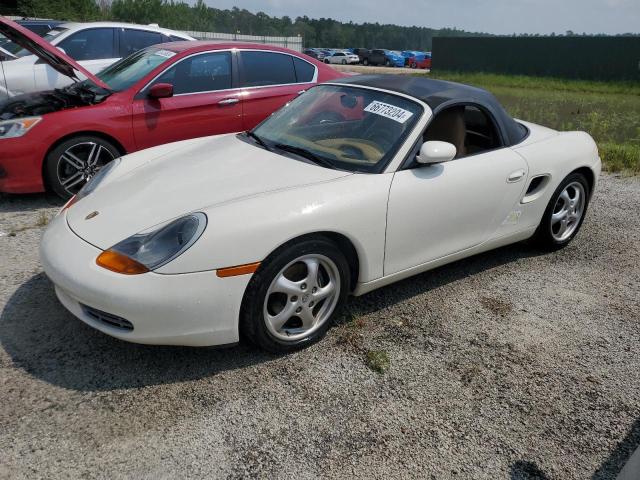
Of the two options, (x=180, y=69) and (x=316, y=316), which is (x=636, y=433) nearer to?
(x=316, y=316)

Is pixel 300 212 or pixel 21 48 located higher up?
pixel 21 48

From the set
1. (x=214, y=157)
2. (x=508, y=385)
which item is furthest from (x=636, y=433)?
(x=214, y=157)

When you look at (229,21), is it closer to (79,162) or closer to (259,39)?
(259,39)

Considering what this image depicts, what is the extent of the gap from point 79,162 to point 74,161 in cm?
4

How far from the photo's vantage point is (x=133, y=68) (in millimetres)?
5613

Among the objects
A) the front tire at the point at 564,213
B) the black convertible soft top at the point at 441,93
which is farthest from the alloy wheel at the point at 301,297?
the front tire at the point at 564,213

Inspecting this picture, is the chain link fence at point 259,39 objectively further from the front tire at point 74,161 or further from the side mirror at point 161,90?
the front tire at point 74,161

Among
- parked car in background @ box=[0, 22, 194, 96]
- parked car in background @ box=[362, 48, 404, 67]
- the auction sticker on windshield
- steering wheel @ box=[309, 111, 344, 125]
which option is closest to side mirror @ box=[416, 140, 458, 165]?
the auction sticker on windshield

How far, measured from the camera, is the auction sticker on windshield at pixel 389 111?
3.34 meters

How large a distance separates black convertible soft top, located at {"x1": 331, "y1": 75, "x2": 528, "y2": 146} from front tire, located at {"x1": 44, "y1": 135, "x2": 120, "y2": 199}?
7.83ft

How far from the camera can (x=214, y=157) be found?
3402 mm

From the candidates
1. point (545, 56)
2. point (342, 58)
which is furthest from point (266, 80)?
point (342, 58)

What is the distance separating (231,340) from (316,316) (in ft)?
1.77

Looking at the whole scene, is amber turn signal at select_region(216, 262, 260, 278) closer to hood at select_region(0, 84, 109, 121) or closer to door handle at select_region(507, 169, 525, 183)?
door handle at select_region(507, 169, 525, 183)
